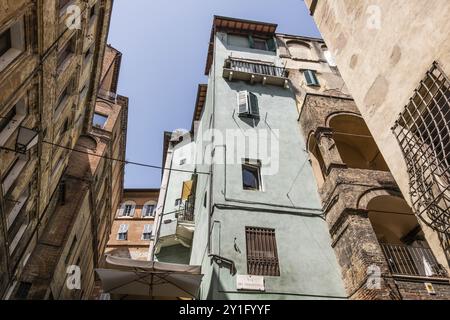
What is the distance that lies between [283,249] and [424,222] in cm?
519

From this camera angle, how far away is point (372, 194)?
Result: 10.5 meters

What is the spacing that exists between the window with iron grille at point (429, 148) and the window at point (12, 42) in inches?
366

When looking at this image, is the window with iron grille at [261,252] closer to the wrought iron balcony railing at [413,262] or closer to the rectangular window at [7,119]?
the wrought iron balcony railing at [413,262]

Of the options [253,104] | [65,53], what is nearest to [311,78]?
[253,104]

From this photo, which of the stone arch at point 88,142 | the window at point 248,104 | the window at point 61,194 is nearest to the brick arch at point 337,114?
the window at point 248,104

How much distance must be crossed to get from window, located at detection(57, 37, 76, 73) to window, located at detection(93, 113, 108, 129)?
8.72 m

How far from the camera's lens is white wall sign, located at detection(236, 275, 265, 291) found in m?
9.20

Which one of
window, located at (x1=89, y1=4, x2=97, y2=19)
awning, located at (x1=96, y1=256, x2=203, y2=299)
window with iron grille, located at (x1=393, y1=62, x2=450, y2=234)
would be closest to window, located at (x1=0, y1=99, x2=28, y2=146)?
awning, located at (x1=96, y1=256, x2=203, y2=299)

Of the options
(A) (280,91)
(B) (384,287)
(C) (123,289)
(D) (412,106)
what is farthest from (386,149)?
(A) (280,91)

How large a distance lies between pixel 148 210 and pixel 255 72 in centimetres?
2106

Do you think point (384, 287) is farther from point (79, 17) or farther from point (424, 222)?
point (79, 17)

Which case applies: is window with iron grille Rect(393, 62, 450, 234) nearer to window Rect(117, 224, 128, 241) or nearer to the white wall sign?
the white wall sign

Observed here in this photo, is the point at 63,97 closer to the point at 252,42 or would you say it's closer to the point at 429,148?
the point at 429,148

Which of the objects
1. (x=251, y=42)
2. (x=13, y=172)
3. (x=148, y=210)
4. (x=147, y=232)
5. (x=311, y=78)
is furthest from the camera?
(x=148, y=210)
